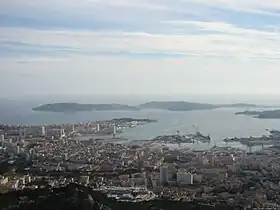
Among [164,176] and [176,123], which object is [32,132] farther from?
[164,176]

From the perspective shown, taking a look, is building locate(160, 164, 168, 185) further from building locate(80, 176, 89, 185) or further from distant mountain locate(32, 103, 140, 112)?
distant mountain locate(32, 103, 140, 112)

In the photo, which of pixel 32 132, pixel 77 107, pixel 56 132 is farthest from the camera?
pixel 77 107

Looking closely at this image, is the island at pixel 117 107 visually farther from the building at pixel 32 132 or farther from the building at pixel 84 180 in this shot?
the building at pixel 84 180

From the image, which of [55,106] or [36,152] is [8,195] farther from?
[55,106]

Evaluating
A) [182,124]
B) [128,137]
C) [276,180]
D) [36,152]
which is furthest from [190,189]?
[182,124]

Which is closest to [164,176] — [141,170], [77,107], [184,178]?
[184,178]

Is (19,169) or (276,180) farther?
(19,169)

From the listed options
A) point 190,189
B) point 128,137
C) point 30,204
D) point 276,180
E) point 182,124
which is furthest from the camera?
point 182,124

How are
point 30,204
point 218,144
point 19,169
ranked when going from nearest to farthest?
point 30,204
point 19,169
point 218,144
